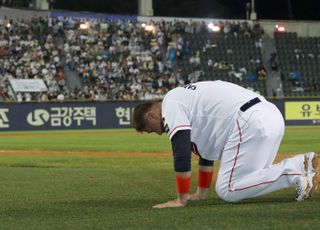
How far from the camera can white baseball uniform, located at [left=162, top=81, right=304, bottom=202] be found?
17.7 ft

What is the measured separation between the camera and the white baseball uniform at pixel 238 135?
541 centimetres

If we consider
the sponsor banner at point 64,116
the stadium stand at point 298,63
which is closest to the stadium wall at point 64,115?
the sponsor banner at point 64,116

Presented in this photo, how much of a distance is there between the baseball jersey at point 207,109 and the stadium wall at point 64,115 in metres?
20.5

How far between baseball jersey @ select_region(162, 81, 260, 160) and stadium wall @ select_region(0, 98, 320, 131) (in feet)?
67.4

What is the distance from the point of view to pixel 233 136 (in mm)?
5473

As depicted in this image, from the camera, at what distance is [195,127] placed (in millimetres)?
5418

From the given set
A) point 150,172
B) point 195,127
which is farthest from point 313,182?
point 150,172

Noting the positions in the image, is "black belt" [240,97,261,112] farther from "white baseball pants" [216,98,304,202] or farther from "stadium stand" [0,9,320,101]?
"stadium stand" [0,9,320,101]

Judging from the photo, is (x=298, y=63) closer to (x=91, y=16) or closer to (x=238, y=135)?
(x=91, y=16)

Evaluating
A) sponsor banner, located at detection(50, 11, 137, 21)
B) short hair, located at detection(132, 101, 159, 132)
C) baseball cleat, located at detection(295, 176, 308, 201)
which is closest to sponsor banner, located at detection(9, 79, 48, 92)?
sponsor banner, located at detection(50, 11, 137, 21)

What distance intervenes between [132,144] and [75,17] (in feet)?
71.8

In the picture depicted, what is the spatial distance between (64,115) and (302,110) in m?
10.9

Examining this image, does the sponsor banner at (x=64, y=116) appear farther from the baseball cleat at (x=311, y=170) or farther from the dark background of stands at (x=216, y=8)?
the baseball cleat at (x=311, y=170)

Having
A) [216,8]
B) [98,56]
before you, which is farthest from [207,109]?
[216,8]
